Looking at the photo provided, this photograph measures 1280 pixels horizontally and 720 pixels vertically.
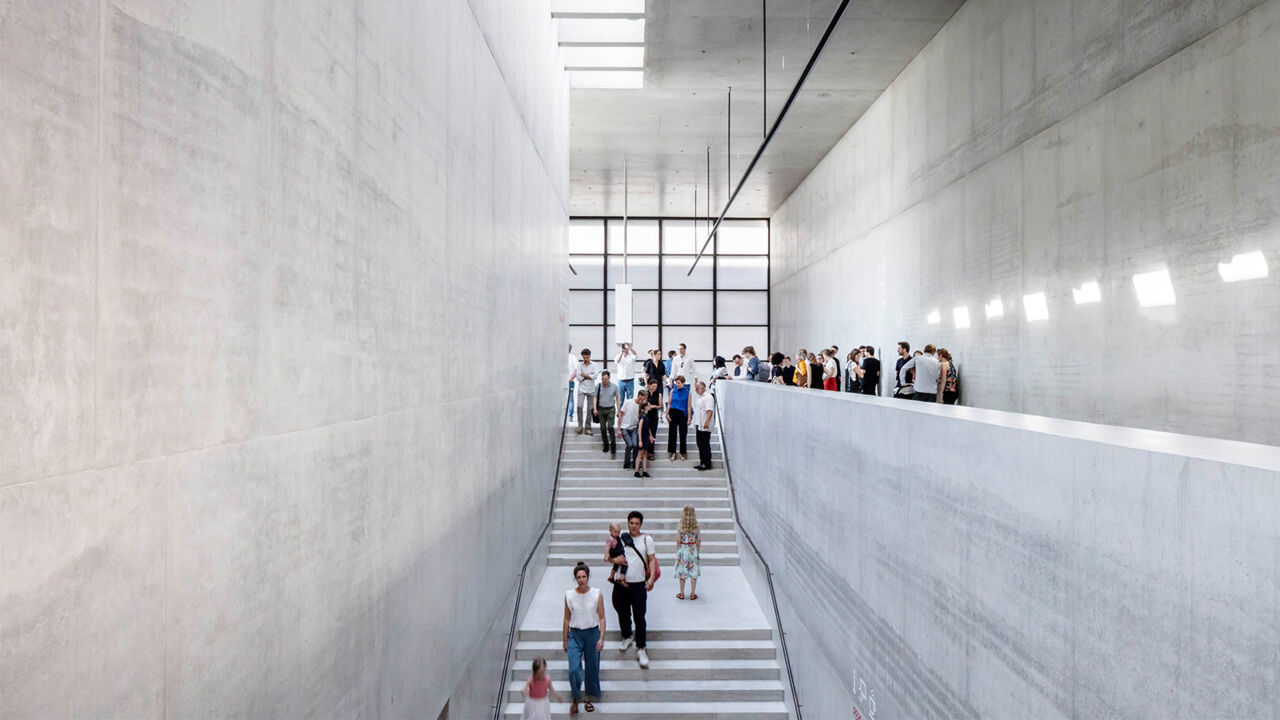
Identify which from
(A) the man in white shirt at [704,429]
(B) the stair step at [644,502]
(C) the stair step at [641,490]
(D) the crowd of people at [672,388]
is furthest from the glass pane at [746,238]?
(B) the stair step at [644,502]

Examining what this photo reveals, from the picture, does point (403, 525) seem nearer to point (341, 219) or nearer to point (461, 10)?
point (341, 219)

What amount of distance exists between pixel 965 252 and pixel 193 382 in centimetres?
1039

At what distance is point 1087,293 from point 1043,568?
17.1 feet

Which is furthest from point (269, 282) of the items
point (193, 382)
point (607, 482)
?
point (607, 482)

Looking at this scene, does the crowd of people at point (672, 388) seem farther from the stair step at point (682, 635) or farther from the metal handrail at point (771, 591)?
the stair step at point (682, 635)

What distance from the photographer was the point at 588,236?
27.1m

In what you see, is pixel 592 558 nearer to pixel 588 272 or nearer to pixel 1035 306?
pixel 1035 306

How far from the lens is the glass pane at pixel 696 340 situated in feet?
88.7

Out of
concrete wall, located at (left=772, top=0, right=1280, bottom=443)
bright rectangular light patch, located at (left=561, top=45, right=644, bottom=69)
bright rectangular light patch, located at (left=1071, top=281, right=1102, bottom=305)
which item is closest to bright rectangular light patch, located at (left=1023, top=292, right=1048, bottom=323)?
concrete wall, located at (left=772, top=0, right=1280, bottom=443)

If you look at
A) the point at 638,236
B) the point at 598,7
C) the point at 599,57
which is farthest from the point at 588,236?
the point at 598,7

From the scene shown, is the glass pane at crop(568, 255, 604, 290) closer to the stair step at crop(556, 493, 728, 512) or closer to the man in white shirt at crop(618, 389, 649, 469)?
the man in white shirt at crop(618, 389, 649, 469)

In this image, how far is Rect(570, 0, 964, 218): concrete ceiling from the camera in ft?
38.1

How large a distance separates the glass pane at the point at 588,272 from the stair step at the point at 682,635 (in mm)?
17606

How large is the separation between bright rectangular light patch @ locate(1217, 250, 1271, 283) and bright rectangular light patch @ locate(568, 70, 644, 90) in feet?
35.1
